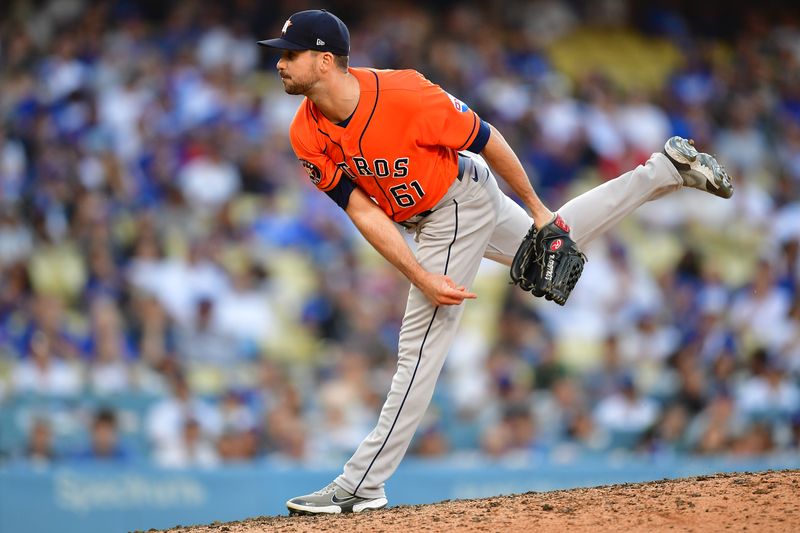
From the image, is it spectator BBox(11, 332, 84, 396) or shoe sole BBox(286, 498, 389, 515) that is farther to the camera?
spectator BBox(11, 332, 84, 396)

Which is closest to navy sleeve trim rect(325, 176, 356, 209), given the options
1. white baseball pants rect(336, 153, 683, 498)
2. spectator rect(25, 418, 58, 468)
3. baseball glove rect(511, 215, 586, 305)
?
white baseball pants rect(336, 153, 683, 498)

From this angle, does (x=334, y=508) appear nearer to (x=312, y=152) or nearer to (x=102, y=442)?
(x=312, y=152)

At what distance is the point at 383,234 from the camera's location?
457 cm

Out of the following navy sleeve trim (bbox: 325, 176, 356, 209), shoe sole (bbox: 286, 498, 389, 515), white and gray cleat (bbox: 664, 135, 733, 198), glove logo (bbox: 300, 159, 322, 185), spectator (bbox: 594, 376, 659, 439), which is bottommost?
shoe sole (bbox: 286, 498, 389, 515)

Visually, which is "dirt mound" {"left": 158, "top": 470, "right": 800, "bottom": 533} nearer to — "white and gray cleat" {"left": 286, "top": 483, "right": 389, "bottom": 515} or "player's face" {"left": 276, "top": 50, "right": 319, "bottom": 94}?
"white and gray cleat" {"left": 286, "top": 483, "right": 389, "bottom": 515}

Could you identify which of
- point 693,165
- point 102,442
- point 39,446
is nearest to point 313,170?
point 693,165

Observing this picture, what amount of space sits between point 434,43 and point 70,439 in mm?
5998

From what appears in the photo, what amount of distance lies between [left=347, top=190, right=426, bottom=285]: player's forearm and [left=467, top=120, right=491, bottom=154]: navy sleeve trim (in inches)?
18.0

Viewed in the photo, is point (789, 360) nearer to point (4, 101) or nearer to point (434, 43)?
point (434, 43)

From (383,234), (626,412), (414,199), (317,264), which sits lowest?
(383,234)

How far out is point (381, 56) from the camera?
37.2 feet

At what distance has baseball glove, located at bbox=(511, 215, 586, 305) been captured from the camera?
4.62m

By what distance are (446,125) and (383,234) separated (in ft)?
1.70

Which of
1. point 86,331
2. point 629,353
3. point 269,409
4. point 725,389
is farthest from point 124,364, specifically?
point 725,389
